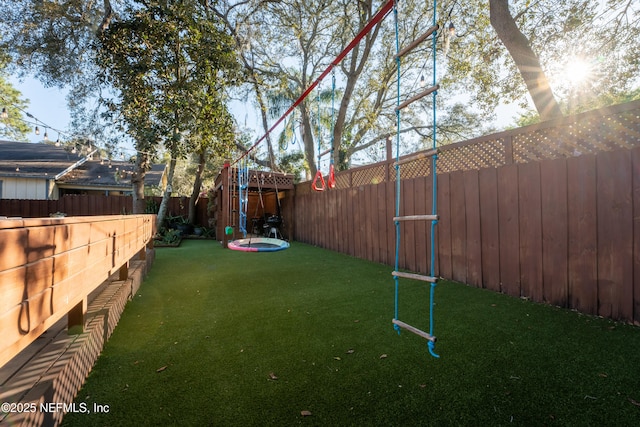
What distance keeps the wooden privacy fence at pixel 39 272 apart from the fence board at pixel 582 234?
376 centimetres

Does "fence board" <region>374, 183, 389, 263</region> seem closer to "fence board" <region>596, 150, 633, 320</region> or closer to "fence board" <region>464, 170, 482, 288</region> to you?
"fence board" <region>464, 170, 482, 288</region>

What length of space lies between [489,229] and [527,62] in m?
2.48

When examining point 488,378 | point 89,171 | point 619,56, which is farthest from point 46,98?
point 619,56

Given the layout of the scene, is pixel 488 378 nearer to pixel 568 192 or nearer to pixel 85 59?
pixel 568 192

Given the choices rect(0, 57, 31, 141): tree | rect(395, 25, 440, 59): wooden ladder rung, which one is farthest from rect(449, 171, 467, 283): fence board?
rect(0, 57, 31, 141): tree

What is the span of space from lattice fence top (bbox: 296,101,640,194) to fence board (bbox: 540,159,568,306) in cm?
21

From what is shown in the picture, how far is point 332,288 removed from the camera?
369 cm

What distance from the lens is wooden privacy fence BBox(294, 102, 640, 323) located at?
2477 millimetres

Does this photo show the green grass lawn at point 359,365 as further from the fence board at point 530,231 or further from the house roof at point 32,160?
the house roof at point 32,160

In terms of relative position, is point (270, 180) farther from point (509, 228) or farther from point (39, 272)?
point (39, 272)

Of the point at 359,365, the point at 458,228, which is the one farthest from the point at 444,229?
the point at 359,365

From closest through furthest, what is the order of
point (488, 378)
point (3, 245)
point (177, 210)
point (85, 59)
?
point (3, 245)
point (488, 378)
point (85, 59)
point (177, 210)

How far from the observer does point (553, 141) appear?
303 centimetres

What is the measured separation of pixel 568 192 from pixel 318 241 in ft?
19.3
